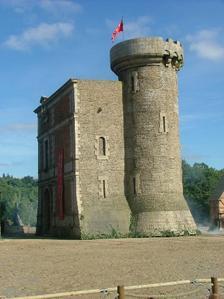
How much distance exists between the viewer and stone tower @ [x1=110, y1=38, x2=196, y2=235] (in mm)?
35312

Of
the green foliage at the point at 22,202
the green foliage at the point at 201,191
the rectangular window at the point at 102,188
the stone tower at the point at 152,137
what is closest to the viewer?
the stone tower at the point at 152,137

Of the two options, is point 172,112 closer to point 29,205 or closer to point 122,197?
point 122,197

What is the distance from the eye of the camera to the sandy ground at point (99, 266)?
46.6 ft

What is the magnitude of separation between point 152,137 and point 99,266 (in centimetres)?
1871

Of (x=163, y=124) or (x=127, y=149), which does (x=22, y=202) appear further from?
(x=163, y=124)

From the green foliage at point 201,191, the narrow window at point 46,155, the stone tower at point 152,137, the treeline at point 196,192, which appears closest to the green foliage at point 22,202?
the treeline at point 196,192

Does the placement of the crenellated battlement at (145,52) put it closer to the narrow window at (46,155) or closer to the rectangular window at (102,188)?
the rectangular window at (102,188)

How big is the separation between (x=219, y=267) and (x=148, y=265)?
235cm

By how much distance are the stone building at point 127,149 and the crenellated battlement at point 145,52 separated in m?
0.07

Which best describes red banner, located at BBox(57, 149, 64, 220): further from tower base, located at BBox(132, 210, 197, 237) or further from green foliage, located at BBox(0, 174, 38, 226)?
green foliage, located at BBox(0, 174, 38, 226)

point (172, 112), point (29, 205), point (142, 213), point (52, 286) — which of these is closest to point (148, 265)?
point (52, 286)

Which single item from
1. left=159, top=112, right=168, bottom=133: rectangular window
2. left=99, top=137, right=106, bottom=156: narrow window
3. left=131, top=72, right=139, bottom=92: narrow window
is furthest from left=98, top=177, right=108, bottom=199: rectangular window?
left=131, top=72, right=139, bottom=92: narrow window

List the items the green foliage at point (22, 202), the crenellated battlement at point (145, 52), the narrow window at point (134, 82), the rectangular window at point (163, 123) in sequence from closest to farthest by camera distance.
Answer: the rectangular window at point (163, 123), the crenellated battlement at point (145, 52), the narrow window at point (134, 82), the green foliage at point (22, 202)

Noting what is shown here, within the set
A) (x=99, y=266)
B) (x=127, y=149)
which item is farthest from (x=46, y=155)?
(x=99, y=266)
